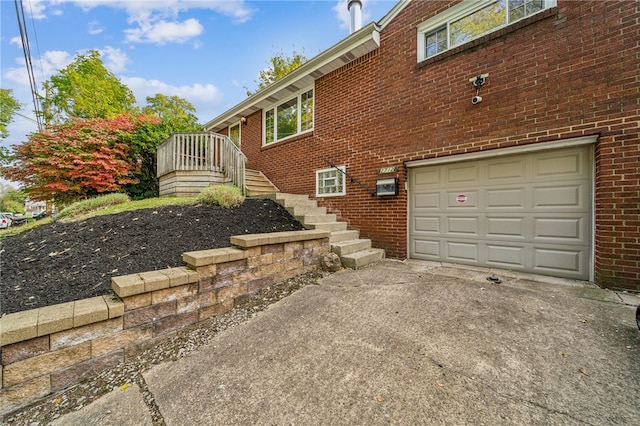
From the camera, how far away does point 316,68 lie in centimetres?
613

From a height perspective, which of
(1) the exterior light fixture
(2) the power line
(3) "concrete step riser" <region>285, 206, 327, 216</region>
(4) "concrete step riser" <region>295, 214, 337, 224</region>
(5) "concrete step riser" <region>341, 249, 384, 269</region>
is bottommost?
(5) "concrete step riser" <region>341, 249, 384, 269</region>

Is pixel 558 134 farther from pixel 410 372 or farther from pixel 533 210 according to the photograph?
pixel 410 372

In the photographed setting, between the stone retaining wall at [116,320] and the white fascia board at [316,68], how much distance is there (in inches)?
194

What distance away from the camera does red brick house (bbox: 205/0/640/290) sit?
3143 millimetres

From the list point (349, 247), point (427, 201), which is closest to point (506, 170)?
point (427, 201)

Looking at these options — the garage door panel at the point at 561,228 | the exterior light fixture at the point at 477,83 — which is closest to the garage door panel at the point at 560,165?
the garage door panel at the point at 561,228

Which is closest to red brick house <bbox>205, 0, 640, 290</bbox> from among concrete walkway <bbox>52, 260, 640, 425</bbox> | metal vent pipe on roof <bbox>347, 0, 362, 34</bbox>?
concrete walkway <bbox>52, 260, 640, 425</bbox>

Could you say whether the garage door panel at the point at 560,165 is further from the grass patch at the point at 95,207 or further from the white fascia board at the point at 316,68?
the grass patch at the point at 95,207

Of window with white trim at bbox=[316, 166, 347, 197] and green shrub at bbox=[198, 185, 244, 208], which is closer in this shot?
green shrub at bbox=[198, 185, 244, 208]

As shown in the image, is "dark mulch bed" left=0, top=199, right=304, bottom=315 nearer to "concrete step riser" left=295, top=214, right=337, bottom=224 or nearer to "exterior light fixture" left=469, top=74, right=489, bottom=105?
"concrete step riser" left=295, top=214, right=337, bottom=224

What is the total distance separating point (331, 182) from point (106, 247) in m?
4.49

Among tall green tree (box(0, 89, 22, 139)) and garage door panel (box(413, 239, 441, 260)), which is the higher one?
tall green tree (box(0, 89, 22, 139))

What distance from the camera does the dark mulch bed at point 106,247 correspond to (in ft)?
7.59

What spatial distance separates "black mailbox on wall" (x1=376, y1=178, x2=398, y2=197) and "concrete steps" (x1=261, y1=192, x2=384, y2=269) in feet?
3.43
